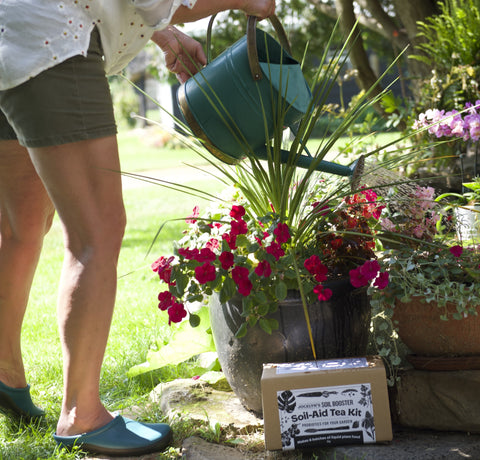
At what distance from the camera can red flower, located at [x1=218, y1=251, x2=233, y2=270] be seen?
62.0 inches

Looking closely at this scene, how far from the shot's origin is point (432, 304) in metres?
1.57

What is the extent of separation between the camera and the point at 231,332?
67.2 inches

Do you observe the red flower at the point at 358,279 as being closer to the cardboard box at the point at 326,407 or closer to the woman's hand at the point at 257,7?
the cardboard box at the point at 326,407

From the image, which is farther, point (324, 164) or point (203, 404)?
point (203, 404)

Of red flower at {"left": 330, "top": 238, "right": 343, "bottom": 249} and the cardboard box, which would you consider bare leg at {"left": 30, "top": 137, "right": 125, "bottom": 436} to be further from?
red flower at {"left": 330, "top": 238, "right": 343, "bottom": 249}

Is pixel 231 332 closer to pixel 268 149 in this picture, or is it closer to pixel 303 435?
pixel 303 435

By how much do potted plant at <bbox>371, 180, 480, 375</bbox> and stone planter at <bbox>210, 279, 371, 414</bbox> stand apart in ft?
0.24

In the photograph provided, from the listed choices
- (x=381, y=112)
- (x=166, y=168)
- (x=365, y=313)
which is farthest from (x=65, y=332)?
(x=166, y=168)

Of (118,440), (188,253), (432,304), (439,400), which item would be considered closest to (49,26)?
(188,253)

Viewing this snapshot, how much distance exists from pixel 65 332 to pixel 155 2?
2.49 feet

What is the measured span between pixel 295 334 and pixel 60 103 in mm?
771

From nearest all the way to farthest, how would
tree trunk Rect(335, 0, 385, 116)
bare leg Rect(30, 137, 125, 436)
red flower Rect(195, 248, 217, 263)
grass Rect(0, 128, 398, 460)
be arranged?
bare leg Rect(30, 137, 125, 436)
red flower Rect(195, 248, 217, 263)
grass Rect(0, 128, 398, 460)
tree trunk Rect(335, 0, 385, 116)

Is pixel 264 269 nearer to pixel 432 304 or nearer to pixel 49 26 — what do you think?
pixel 432 304

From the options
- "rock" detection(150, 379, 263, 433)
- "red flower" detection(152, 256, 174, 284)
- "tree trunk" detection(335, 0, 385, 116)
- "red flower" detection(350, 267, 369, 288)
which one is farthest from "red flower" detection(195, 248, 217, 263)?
"tree trunk" detection(335, 0, 385, 116)
